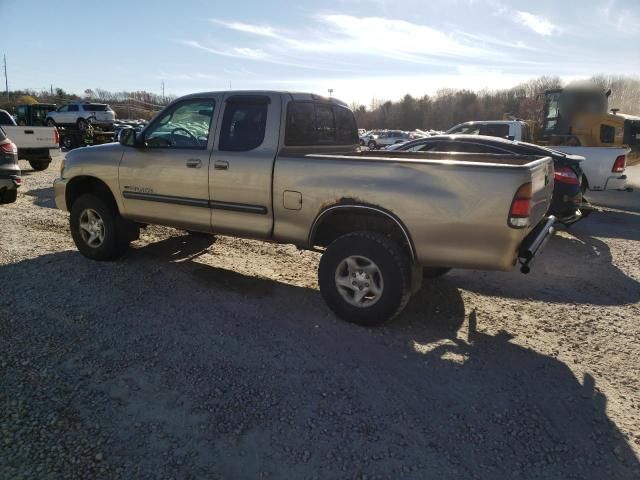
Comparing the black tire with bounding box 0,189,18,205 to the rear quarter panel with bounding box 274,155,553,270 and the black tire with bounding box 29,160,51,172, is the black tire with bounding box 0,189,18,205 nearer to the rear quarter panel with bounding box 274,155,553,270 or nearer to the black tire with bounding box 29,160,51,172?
the black tire with bounding box 29,160,51,172

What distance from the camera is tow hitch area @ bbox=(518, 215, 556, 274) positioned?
357 centimetres

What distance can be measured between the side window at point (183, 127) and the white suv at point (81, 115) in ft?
90.1

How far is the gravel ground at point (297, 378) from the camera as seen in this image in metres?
2.47

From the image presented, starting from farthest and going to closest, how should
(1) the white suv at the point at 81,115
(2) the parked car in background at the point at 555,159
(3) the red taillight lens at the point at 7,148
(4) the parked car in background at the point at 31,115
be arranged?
(1) the white suv at the point at 81,115 < (4) the parked car in background at the point at 31,115 < (3) the red taillight lens at the point at 7,148 < (2) the parked car in background at the point at 555,159

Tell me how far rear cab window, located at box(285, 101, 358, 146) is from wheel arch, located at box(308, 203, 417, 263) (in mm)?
913

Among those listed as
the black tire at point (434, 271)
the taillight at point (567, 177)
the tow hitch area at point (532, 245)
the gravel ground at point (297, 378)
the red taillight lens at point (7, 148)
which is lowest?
the gravel ground at point (297, 378)

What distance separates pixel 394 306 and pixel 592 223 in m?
7.36

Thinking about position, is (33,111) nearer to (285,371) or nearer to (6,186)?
(6,186)


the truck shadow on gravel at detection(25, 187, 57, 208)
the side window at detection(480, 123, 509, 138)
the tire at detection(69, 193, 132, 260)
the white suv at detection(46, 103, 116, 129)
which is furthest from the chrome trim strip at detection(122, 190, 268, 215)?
the white suv at detection(46, 103, 116, 129)

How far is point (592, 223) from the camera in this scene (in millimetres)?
9242

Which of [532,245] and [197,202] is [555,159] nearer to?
→ [532,245]

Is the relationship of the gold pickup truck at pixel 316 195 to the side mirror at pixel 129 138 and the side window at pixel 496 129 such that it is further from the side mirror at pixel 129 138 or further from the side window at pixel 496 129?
the side window at pixel 496 129

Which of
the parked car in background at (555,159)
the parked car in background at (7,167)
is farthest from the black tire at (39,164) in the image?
the parked car in background at (555,159)

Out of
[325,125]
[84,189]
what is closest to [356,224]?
[325,125]
